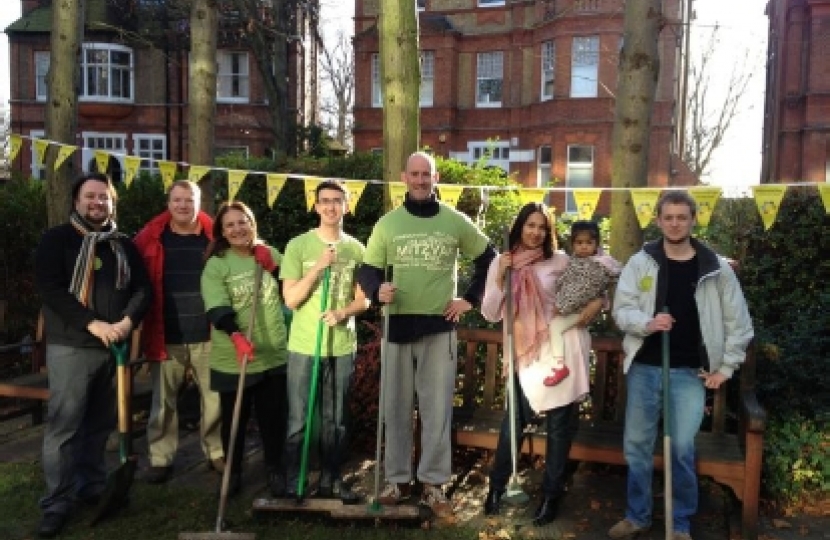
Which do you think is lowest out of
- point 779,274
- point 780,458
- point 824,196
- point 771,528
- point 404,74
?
point 771,528

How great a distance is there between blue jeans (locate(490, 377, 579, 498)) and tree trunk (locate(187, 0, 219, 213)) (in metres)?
4.20

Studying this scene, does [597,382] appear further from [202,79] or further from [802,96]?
[802,96]

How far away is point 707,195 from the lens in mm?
5457

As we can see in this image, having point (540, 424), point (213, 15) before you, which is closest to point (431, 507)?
point (540, 424)

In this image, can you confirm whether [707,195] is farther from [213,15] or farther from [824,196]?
[213,15]

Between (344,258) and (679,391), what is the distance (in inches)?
76.3

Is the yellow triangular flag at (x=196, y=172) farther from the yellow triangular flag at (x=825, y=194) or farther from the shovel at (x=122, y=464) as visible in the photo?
the yellow triangular flag at (x=825, y=194)

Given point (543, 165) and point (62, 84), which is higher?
point (543, 165)

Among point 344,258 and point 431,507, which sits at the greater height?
point 344,258

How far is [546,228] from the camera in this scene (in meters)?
4.03

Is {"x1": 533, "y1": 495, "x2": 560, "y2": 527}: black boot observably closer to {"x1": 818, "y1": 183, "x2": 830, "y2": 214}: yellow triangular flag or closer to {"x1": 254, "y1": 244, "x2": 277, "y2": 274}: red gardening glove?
{"x1": 254, "y1": 244, "x2": 277, "y2": 274}: red gardening glove

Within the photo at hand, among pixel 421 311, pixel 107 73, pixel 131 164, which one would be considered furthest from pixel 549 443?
pixel 107 73

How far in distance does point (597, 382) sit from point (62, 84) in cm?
534

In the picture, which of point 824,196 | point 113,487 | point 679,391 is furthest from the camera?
point 824,196
